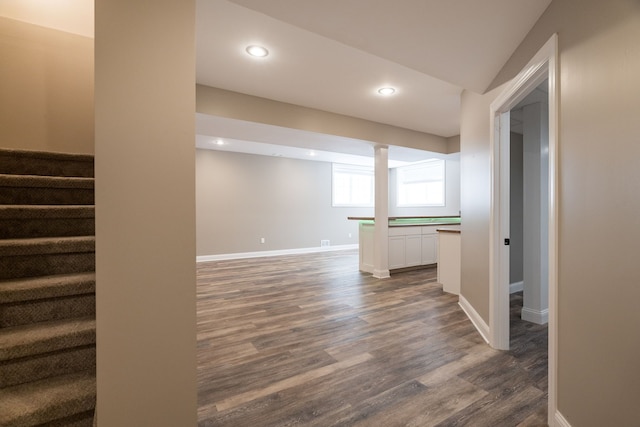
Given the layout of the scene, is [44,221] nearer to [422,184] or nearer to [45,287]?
[45,287]

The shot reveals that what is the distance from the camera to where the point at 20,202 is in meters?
1.82

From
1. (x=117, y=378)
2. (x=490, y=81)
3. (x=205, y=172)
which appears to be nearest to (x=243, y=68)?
(x=490, y=81)

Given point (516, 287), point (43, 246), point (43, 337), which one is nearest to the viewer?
A: point (43, 337)

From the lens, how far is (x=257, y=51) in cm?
249

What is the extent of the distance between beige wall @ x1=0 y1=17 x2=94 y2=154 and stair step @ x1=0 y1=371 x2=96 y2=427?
7.27ft

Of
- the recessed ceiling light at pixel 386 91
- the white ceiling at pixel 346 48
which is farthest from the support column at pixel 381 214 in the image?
the recessed ceiling light at pixel 386 91

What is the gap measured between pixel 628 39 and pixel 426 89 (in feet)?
8.09

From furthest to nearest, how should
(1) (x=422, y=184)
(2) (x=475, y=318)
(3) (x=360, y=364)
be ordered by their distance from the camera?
(1) (x=422, y=184) → (2) (x=475, y=318) → (3) (x=360, y=364)

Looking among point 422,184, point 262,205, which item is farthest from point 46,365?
point 422,184

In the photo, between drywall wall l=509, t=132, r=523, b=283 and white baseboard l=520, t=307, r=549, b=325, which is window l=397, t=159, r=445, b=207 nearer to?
drywall wall l=509, t=132, r=523, b=283

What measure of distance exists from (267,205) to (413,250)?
391cm

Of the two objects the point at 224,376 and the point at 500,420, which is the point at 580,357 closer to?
the point at 500,420

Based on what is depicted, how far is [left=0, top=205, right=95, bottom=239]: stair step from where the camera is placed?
164 cm

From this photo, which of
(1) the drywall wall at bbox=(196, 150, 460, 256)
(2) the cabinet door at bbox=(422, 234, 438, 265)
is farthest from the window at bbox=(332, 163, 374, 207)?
(2) the cabinet door at bbox=(422, 234, 438, 265)
